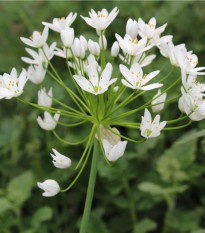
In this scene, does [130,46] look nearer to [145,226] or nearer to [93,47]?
[93,47]

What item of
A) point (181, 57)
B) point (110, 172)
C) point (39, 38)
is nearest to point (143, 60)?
point (181, 57)

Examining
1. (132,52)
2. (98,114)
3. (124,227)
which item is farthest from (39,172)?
(132,52)

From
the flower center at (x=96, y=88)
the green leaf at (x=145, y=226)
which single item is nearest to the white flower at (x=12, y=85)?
the flower center at (x=96, y=88)

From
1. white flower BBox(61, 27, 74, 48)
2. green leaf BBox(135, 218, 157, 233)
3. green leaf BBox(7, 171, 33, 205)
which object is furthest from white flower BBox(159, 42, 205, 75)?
green leaf BBox(7, 171, 33, 205)

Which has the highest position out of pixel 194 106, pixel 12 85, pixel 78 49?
pixel 78 49

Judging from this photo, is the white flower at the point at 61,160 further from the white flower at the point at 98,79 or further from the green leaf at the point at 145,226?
the green leaf at the point at 145,226

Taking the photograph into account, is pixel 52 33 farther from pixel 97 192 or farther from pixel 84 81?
pixel 84 81

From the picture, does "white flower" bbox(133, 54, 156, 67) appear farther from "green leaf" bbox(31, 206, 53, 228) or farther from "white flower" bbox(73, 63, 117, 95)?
"green leaf" bbox(31, 206, 53, 228)

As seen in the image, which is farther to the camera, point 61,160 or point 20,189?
point 20,189
